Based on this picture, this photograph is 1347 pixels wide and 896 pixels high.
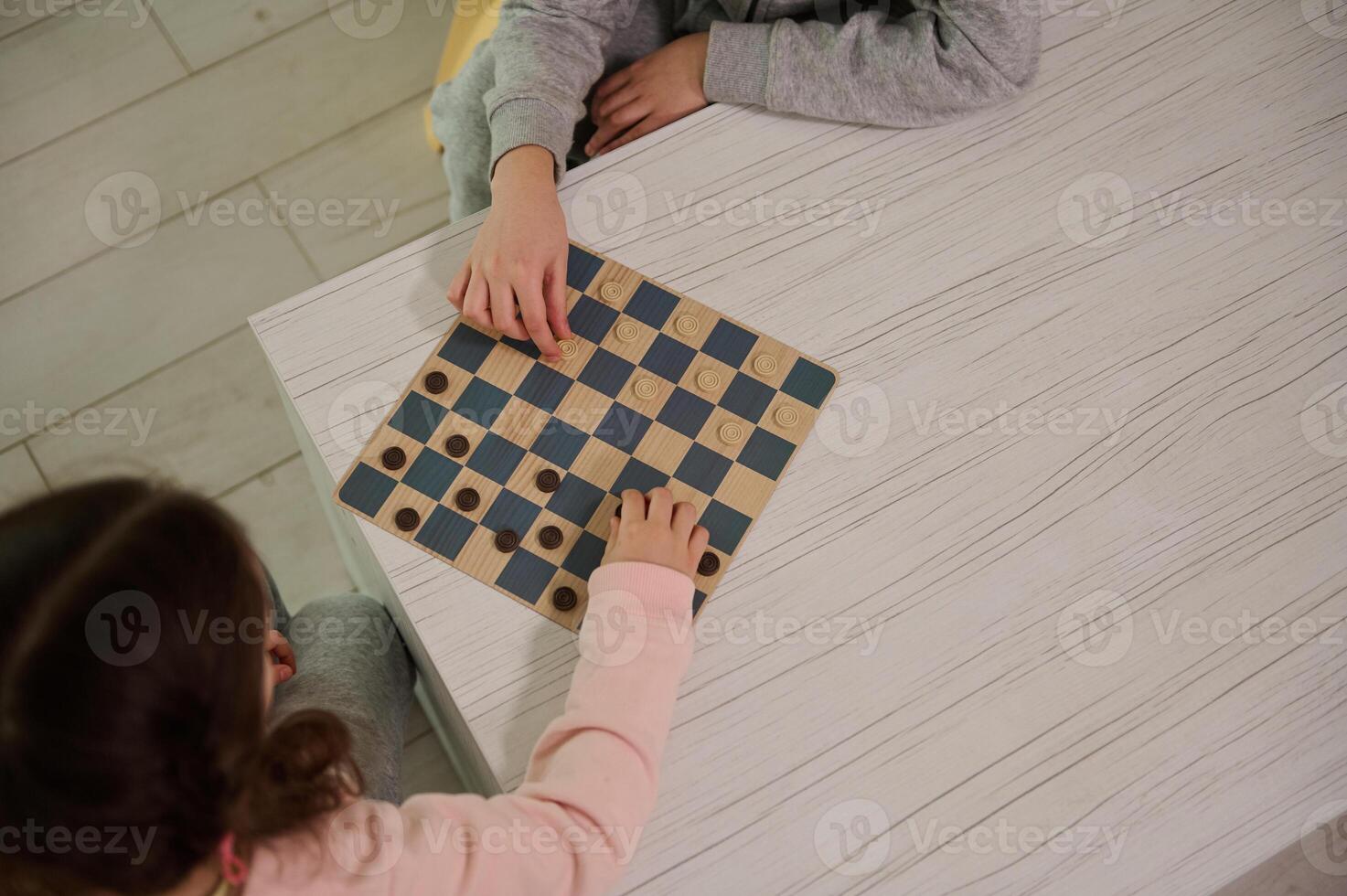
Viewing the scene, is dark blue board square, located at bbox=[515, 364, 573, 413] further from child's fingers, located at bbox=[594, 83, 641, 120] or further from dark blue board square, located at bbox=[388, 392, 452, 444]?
child's fingers, located at bbox=[594, 83, 641, 120]

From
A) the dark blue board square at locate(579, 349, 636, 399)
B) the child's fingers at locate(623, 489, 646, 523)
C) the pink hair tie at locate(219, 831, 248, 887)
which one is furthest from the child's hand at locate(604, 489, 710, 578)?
the pink hair tie at locate(219, 831, 248, 887)

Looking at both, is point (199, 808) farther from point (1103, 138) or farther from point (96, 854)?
point (1103, 138)

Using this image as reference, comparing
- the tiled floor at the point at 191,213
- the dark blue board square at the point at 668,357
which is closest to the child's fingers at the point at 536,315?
the dark blue board square at the point at 668,357

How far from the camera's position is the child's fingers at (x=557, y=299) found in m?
0.99

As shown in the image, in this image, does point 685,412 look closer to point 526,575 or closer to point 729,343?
point 729,343

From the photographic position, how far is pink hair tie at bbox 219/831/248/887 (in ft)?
2.37

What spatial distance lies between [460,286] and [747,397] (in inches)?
13.0

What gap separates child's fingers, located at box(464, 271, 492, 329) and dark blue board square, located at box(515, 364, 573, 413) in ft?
0.23

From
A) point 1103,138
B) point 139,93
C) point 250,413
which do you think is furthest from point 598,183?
point 139,93

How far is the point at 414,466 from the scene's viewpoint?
951mm

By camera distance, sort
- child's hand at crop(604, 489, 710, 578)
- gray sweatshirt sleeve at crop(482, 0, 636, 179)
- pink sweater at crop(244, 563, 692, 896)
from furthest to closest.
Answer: gray sweatshirt sleeve at crop(482, 0, 636, 179) < child's hand at crop(604, 489, 710, 578) < pink sweater at crop(244, 563, 692, 896)

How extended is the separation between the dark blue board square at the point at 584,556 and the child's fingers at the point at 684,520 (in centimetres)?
8

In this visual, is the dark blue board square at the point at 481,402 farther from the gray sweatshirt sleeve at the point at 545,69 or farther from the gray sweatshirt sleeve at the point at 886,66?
the gray sweatshirt sleeve at the point at 886,66

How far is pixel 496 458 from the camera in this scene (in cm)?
96
